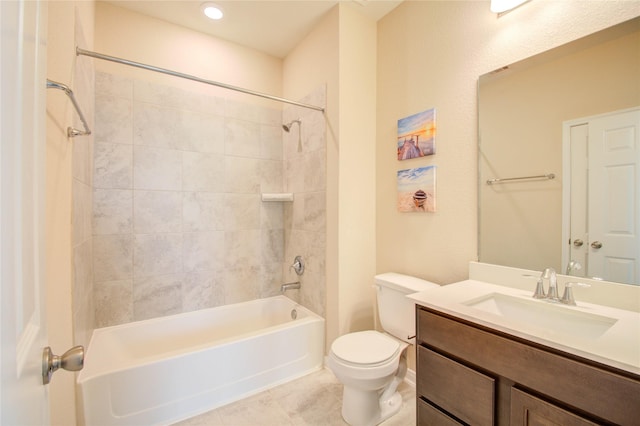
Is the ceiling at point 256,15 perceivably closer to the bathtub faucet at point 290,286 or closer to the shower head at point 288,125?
the shower head at point 288,125

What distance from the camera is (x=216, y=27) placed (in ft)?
7.66

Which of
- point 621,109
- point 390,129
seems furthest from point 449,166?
point 621,109

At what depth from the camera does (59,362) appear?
595mm

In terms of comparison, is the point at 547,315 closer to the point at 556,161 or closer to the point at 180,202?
the point at 556,161

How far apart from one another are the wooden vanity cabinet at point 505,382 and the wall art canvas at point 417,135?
3.60ft

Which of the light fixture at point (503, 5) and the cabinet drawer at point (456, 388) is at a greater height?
the light fixture at point (503, 5)

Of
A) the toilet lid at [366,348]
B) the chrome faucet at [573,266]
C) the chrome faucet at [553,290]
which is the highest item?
the chrome faucet at [573,266]

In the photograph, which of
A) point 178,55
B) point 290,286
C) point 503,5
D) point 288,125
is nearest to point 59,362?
point 290,286

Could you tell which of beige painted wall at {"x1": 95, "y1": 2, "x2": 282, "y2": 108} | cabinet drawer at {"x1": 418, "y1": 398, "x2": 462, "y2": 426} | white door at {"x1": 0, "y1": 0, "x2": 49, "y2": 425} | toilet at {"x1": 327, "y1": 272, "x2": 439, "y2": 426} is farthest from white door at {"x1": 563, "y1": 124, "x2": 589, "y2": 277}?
beige painted wall at {"x1": 95, "y1": 2, "x2": 282, "y2": 108}

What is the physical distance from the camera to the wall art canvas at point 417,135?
1.81 metres

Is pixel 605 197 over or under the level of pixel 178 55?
under

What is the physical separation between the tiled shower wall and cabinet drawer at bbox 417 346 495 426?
1.80 metres

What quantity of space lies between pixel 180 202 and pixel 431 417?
2.23 m

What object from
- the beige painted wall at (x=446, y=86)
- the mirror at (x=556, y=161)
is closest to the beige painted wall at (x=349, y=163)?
the beige painted wall at (x=446, y=86)
